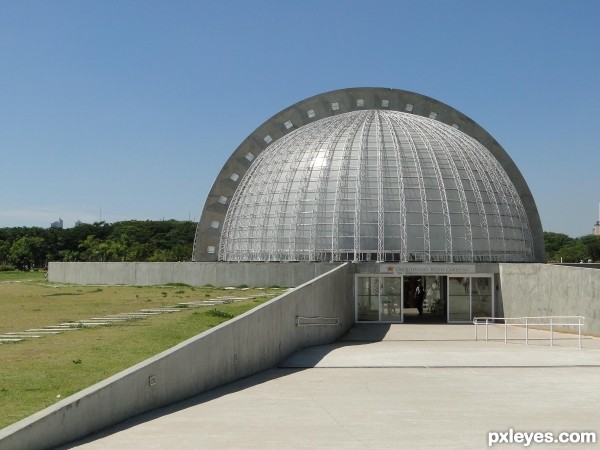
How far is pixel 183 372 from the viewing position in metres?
14.2

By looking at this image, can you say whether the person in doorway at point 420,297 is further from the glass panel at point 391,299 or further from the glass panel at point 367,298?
the glass panel at point 367,298

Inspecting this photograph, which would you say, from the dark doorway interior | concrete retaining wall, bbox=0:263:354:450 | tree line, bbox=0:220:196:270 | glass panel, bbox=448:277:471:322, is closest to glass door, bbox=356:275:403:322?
the dark doorway interior

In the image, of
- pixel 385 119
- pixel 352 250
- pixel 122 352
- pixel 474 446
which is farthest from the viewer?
pixel 385 119

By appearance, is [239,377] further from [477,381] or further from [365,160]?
[365,160]

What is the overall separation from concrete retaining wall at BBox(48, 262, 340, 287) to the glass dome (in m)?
3.63

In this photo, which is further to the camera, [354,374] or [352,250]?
[352,250]

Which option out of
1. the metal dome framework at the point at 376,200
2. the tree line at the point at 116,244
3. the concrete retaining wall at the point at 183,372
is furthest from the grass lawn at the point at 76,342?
the tree line at the point at 116,244

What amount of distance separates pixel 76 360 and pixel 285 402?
416 cm

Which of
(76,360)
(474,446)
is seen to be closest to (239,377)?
(76,360)

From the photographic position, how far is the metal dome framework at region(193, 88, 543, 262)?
4094 centimetres

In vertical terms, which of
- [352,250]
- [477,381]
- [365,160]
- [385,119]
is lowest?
[477,381]

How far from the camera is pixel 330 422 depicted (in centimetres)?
1230

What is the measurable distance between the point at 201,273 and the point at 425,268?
1147 centimetres

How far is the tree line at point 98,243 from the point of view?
90.3 meters
